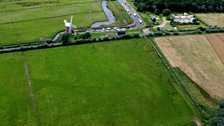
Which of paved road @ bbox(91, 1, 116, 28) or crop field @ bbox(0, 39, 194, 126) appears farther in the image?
paved road @ bbox(91, 1, 116, 28)

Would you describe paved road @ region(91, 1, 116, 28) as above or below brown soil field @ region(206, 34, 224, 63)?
above

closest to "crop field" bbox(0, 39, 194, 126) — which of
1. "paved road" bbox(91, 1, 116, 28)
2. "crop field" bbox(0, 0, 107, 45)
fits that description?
"crop field" bbox(0, 0, 107, 45)

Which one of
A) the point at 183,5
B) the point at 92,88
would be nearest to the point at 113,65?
the point at 92,88

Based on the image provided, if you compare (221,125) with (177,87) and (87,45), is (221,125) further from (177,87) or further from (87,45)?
(87,45)

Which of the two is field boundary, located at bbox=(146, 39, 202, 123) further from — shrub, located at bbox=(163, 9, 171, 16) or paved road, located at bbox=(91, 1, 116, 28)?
shrub, located at bbox=(163, 9, 171, 16)

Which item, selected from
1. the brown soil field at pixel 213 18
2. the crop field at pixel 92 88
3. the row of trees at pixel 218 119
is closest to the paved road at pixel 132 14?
the crop field at pixel 92 88

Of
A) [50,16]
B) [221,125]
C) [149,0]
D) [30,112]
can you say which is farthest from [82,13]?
[221,125]
